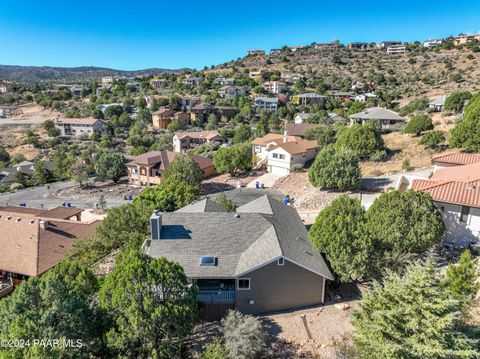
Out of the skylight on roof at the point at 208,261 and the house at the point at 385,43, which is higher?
the house at the point at 385,43

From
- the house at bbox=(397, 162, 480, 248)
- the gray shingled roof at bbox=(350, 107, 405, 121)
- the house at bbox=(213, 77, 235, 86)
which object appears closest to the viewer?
the house at bbox=(397, 162, 480, 248)

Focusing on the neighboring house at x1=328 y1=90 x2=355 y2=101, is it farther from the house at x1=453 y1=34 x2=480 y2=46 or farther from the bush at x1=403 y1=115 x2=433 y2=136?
the house at x1=453 y1=34 x2=480 y2=46

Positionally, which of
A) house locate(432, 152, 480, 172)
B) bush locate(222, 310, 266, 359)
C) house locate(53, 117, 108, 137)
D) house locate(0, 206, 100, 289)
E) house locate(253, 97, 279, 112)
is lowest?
house locate(0, 206, 100, 289)

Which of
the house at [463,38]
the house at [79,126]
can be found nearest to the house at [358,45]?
the house at [463,38]

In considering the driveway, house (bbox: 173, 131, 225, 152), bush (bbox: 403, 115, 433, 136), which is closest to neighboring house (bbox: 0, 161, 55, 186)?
house (bbox: 173, 131, 225, 152)

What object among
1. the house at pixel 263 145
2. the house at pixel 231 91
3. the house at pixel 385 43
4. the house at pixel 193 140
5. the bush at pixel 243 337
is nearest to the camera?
the bush at pixel 243 337

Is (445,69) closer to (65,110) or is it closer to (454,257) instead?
(454,257)

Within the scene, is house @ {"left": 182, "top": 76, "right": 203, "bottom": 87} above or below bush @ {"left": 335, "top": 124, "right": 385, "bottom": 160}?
above

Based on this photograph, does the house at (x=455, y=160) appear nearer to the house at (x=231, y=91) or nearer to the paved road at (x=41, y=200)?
the paved road at (x=41, y=200)
